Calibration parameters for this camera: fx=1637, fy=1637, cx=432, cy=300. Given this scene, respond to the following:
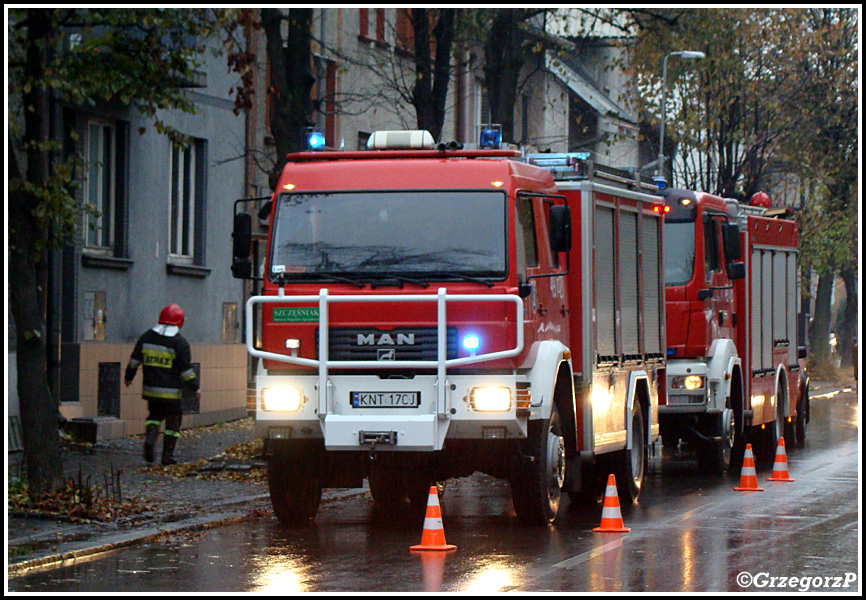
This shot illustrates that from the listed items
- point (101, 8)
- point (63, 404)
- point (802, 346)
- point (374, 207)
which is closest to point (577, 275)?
point (374, 207)

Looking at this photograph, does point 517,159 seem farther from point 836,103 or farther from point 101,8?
point 836,103

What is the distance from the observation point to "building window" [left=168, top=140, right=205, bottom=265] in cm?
2520

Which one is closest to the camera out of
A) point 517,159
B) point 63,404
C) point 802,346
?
point 517,159

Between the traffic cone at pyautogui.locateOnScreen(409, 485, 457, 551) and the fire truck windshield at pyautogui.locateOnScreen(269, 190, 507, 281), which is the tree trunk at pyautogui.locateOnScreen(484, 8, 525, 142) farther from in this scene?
the traffic cone at pyautogui.locateOnScreen(409, 485, 457, 551)

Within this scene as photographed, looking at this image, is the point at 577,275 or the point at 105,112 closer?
the point at 577,275

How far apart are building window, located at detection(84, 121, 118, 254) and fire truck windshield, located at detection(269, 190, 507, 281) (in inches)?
389

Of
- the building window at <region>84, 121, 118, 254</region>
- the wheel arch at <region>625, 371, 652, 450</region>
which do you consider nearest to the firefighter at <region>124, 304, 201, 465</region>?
the building window at <region>84, 121, 118, 254</region>

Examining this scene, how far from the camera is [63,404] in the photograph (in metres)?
20.8

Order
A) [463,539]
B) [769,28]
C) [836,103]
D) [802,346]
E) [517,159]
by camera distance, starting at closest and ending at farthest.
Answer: [463,539] → [517,159] → [802,346] → [769,28] → [836,103]

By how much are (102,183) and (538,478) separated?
11.6 m

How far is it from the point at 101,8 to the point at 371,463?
456cm

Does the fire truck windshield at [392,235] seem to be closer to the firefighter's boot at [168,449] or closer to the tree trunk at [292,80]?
the tree trunk at [292,80]

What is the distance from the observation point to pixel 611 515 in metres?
13.0

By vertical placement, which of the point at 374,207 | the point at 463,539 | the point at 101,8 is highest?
the point at 101,8
